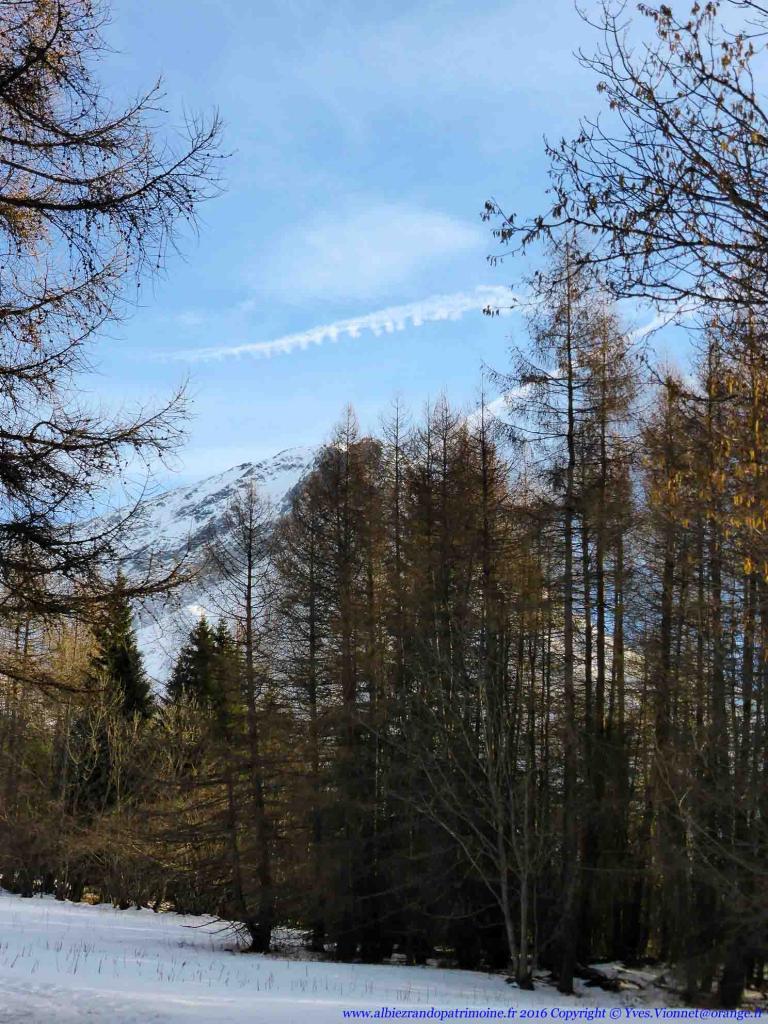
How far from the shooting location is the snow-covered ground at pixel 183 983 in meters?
7.55

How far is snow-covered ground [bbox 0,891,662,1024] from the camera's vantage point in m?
7.55

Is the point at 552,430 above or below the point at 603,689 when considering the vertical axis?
above

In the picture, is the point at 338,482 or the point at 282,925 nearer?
the point at 282,925

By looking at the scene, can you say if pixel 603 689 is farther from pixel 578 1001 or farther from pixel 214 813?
pixel 214 813

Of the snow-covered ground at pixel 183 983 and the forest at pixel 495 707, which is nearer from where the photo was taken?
the snow-covered ground at pixel 183 983

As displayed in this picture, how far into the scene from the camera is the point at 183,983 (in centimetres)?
1096

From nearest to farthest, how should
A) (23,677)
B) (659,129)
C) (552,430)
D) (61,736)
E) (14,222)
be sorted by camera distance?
(659,129) → (14,222) → (23,677) → (552,430) → (61,736)

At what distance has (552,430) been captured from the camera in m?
18.4

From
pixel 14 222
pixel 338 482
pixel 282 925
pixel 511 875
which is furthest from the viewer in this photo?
pixel 338 482

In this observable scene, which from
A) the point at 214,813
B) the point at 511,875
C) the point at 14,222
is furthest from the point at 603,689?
the point at 14,222

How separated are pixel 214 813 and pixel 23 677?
593 inches

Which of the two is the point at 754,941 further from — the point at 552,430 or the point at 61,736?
the point at 61,736

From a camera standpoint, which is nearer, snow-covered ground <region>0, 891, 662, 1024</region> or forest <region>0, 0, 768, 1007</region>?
snow-covered ground <region>0, 891, 662, 1024</region>

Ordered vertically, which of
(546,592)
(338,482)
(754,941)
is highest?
(338,482)
